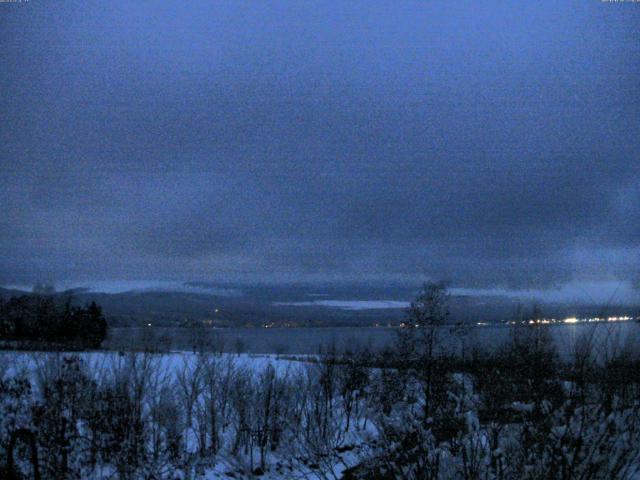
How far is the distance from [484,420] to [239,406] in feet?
40.1

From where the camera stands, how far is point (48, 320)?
57.6m

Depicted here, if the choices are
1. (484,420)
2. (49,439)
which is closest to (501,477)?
(484,420)

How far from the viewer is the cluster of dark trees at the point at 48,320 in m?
54.2

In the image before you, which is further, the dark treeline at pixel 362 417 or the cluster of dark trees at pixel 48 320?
the cluster of dark trees at pixel 48 320

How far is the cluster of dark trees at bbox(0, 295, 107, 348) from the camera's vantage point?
5417 cm

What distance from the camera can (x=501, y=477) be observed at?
442 cm

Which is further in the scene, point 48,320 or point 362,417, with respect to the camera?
point 48,320

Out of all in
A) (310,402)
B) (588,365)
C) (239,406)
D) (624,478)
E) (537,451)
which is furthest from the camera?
(310,402)

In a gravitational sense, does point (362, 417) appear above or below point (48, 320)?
below

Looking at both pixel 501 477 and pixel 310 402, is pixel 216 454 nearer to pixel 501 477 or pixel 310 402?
pixel 310 402

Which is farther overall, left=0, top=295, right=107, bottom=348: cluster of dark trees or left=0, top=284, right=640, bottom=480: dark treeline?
left=0, top=295, right=107, bottom=348: cluster of dark trees

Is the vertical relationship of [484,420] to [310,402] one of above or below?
above

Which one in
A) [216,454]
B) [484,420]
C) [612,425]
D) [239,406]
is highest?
[612,425]

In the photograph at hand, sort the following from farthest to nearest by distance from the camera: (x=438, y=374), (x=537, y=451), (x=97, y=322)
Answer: (x=97, y=322), (x=438, y=374), (x=537, y=451)
